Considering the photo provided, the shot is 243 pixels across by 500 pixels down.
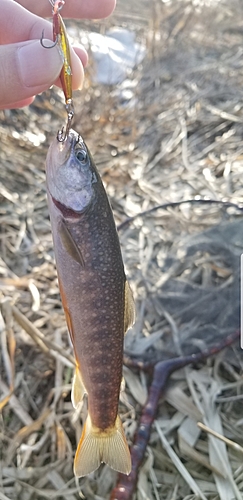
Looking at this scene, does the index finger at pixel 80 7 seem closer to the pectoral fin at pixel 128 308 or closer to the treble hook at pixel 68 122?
the treble hook at pixel 68 122

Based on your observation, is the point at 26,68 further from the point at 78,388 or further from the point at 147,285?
the point at 147,285

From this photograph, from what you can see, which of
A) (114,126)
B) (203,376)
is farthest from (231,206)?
(114,126)


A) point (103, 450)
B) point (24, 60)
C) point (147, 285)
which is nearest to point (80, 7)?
point (24, 60)

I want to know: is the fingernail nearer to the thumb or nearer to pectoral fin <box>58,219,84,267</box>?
the thumb

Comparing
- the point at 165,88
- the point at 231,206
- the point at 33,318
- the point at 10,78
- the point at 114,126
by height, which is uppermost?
the point at 165,88

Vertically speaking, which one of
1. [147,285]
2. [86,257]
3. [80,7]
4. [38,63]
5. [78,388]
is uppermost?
[80,7]

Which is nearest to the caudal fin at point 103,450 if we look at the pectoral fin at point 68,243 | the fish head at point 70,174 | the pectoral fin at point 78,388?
the pectoral fin at point 78,388

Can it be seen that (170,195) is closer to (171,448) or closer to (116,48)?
(171,448)
